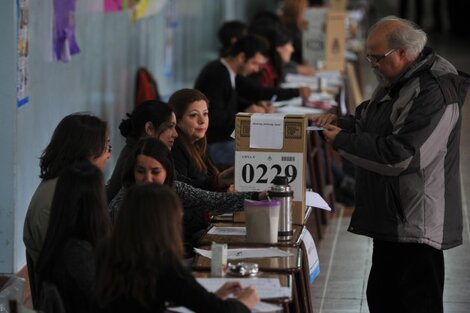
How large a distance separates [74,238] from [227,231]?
1313 mm

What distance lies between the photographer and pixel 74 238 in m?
3.79

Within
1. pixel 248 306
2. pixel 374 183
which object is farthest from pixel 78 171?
pixel 374 183

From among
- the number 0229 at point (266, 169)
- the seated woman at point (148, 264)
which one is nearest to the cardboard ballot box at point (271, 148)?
the number 0229 at point (266, 169)

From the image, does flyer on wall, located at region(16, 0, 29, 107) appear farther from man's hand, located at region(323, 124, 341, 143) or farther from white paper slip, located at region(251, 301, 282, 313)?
white paper slip, located at region(251, 301, 282, 313)

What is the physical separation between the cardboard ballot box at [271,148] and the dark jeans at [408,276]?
0.50m

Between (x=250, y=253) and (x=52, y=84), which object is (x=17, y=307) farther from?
(x=52, y=84)

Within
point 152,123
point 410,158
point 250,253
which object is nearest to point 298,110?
point 152,123

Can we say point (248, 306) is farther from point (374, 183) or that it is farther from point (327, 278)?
point (327, 278)

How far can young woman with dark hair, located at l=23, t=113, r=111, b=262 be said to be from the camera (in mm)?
4332

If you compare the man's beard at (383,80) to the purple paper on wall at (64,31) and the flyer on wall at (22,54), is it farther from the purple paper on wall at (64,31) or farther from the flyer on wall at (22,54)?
the purple paper on wall at (64,31)

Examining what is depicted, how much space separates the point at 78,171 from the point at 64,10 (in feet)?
11.0

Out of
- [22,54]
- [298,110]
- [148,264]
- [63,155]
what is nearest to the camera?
[148,264]

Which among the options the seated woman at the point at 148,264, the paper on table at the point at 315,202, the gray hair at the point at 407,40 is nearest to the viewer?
the seated woman at the point at 148,264

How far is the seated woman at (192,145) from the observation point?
558 centimetres
